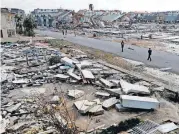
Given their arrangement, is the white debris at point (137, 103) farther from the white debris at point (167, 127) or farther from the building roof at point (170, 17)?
the building roof at point (170, 17)

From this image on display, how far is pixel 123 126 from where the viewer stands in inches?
329

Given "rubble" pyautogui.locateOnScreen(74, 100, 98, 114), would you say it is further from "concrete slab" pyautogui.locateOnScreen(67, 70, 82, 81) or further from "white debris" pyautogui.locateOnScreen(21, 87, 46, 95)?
"concrete slab" pyautogui.locateOnScreen(67, 70, 82, 81)

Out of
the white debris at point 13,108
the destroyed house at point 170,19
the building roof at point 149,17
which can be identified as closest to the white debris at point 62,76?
the white debris at point 13,108

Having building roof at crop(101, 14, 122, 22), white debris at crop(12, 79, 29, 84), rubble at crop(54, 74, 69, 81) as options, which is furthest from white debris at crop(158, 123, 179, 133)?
building roof at crop(101, 14, 122, 22)

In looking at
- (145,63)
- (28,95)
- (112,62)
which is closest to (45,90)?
(28,95)

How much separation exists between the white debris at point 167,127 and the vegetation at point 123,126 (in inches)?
36.0

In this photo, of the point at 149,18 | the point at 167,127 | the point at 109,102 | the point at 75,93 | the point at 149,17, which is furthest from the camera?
the point at 149,17

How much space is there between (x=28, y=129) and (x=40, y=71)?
26.5ft

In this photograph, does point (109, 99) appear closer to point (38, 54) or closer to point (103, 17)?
point (38, 54)

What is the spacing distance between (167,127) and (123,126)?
149 cm

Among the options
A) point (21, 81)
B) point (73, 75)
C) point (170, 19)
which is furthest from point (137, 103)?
point (170, 19)

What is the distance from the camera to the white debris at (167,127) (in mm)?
7868

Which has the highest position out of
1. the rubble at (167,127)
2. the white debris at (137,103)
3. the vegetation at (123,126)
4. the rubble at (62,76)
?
the rubble at (62,76)

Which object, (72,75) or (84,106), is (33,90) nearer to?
(72,75)
